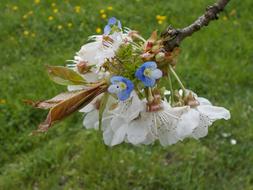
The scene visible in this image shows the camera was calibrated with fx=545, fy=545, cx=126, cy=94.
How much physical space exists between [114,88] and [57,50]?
128 inches

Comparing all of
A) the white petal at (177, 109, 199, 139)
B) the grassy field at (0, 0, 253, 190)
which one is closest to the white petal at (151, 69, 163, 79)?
the white petal at (177, 109, 199, 139)

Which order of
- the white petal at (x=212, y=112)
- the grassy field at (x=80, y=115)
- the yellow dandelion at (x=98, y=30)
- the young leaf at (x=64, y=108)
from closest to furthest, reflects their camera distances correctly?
1. the young leaf at (x=64, y=108)
2. the white petal at (x=212, y=112)
3. the grassy field at (x=80, y=115)
4. the yellow dandelion at (x=98, y=30)

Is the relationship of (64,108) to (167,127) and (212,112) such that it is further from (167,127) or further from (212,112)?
(212,112)

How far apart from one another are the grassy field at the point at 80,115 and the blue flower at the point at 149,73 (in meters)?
1.96

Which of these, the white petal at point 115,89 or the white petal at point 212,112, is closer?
the white petal at point 115,89

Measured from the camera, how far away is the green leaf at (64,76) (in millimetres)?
1059

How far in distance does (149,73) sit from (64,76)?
0.58 ft

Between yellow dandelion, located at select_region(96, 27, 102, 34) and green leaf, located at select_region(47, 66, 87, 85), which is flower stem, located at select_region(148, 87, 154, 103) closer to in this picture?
green leaf, located at select_region(47, 66, 87, 85)

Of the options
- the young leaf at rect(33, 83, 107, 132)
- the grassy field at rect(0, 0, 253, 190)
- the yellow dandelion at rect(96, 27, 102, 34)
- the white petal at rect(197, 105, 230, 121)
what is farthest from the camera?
the yellow dandelion at rect(96, 27, 102, 34)

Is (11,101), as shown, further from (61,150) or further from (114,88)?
(114,88)

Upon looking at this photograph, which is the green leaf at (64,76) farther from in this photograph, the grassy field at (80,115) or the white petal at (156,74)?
the grassy field at (80,115)

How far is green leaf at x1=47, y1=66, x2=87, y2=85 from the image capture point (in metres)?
1.06

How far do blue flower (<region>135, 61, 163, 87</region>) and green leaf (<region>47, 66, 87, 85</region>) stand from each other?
119mm

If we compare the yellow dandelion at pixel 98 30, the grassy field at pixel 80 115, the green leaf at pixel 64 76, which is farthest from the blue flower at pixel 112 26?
the yellow dandelion at pixel 98 30
